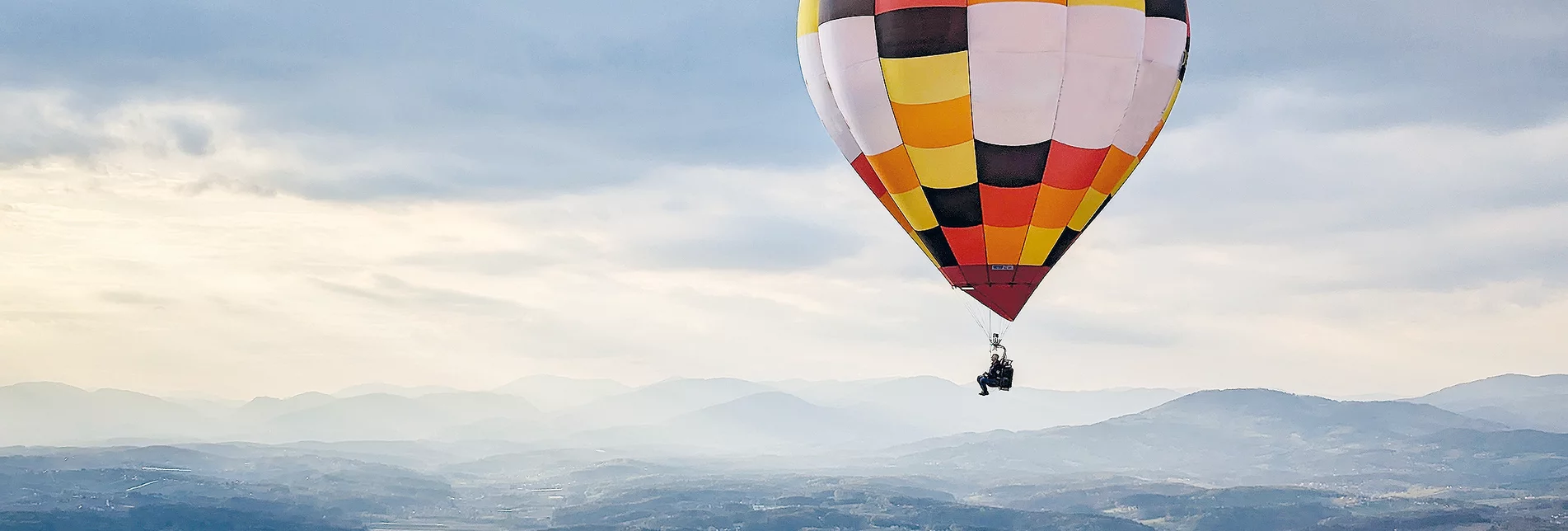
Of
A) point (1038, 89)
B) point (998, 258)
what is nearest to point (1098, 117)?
point (1038, 89)

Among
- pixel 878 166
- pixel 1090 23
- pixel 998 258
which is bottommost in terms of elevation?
pixel 998 258

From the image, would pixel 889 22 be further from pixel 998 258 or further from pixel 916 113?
pixel 998 258

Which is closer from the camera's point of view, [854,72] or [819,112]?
[854,72]

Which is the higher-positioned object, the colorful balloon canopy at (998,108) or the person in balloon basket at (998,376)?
the colorful balloon canopy at (998,108)

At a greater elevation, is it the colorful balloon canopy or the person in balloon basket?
the colorful balloon canopy
